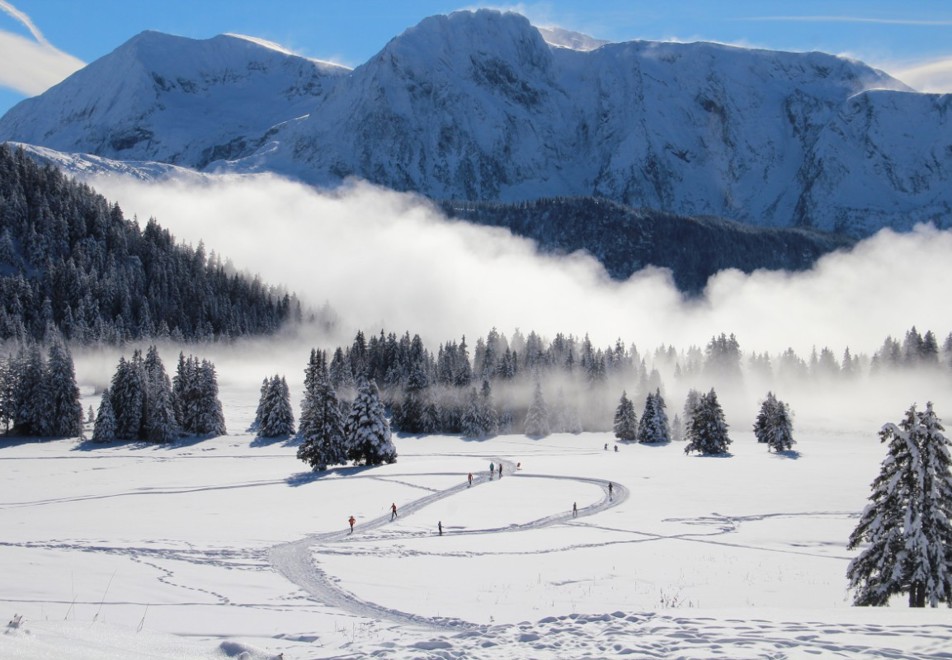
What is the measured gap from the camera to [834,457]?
8850 centimetres

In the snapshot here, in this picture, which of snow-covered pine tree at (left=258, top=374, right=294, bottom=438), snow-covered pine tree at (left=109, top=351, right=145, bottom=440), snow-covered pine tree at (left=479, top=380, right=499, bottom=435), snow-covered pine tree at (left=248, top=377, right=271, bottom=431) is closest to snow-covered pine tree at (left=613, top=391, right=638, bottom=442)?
snow-covered pine tree at (left=479, top=380, right=499, bottom=435)

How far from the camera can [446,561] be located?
3784 cm

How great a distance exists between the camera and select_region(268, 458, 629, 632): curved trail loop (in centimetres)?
2512

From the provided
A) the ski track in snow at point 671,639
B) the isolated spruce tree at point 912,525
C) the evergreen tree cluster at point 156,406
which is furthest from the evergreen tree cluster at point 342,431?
the ski track in snow at point 671,639

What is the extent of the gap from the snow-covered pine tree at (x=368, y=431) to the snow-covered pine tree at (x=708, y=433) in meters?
37.5

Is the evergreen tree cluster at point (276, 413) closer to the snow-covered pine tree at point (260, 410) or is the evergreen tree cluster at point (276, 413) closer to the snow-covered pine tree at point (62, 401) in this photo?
the snow-covered pine tree at point (260, 410)

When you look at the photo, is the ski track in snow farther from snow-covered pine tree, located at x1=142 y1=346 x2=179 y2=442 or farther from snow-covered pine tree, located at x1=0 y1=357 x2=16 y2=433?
snow-covered pine tree, located at x1=0 y1=357 x2=16 y2=433

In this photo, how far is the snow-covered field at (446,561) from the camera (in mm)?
17141

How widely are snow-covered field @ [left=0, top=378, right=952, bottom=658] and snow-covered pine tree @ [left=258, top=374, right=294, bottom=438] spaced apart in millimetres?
22422

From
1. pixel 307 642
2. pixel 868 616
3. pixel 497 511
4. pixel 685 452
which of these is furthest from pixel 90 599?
pixel 685 452

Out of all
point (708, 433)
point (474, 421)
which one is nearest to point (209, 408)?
point (474, 421)

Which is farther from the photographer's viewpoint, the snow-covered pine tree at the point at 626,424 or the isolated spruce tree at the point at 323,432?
the snow-covered pine tree at the point at 626,424

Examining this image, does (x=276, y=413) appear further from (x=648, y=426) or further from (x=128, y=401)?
(x=648, y=426)

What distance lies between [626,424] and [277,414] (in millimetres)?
52805
